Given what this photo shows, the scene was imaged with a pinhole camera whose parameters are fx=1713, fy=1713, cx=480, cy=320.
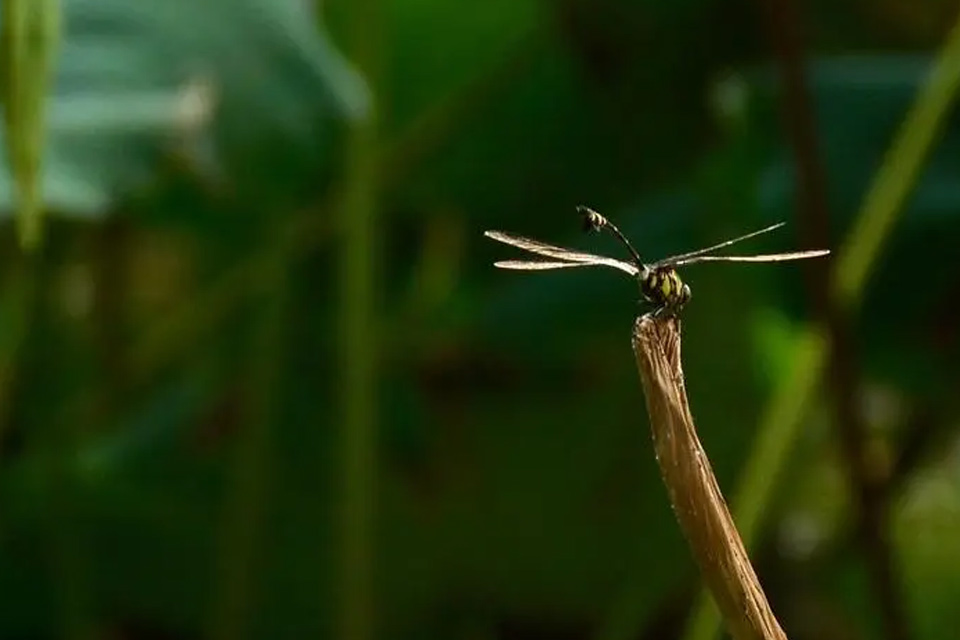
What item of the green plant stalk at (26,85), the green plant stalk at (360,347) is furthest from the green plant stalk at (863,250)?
the green plant stalk at (26,85)

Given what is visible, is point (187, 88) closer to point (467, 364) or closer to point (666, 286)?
point (467, 364)

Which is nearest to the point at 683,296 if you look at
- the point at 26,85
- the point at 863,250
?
the point at 26,85

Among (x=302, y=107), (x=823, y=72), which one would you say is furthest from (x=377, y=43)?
(x=823, y=72)

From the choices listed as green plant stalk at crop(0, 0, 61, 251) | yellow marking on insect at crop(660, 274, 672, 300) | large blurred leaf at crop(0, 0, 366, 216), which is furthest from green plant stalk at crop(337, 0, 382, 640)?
yellow marking on insect at crop(660, 274, 672, 300)

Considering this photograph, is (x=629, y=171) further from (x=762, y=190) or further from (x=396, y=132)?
(x=762, y=190)

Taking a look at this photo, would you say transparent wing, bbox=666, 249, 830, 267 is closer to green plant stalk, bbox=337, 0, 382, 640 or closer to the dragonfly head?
the dragonfly head

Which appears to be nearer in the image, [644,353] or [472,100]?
[644,353]
